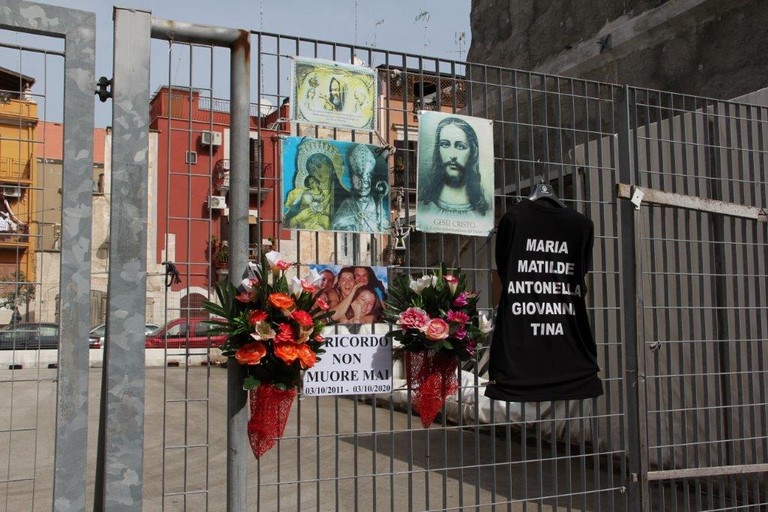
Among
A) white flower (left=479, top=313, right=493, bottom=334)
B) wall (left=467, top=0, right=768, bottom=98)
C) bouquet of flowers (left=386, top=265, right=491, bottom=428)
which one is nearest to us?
bouquet of flowers (left=386, top=265, right=491, bottom=428)

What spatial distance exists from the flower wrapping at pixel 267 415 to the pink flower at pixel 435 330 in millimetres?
688

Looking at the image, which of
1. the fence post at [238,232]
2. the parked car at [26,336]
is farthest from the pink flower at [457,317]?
the parked car at [26,336]

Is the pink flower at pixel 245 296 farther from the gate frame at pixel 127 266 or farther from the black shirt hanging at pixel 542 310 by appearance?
the black shirt hanging at pixel 542 310

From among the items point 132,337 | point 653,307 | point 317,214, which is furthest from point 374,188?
point 653,307

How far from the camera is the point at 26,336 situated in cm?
303

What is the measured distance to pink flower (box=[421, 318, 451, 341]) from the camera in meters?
3.48

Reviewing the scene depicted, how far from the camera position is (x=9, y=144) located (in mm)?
3059

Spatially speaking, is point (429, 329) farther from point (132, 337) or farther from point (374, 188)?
point (132, 337)

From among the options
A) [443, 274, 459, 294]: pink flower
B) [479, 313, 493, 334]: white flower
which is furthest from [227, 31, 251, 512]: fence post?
[479, 313, 493, 334]: white flower

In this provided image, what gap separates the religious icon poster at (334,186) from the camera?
3459mm

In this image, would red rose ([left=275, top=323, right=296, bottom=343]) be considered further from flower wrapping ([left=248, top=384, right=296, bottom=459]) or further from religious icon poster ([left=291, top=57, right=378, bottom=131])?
religious icon poster ([left=291, top=57, right=378, bottom=131])

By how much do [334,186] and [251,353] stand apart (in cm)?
93

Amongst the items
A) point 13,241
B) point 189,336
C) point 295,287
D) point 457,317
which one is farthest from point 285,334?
point 13,241

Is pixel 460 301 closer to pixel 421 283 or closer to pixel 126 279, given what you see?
pixel 421 283
